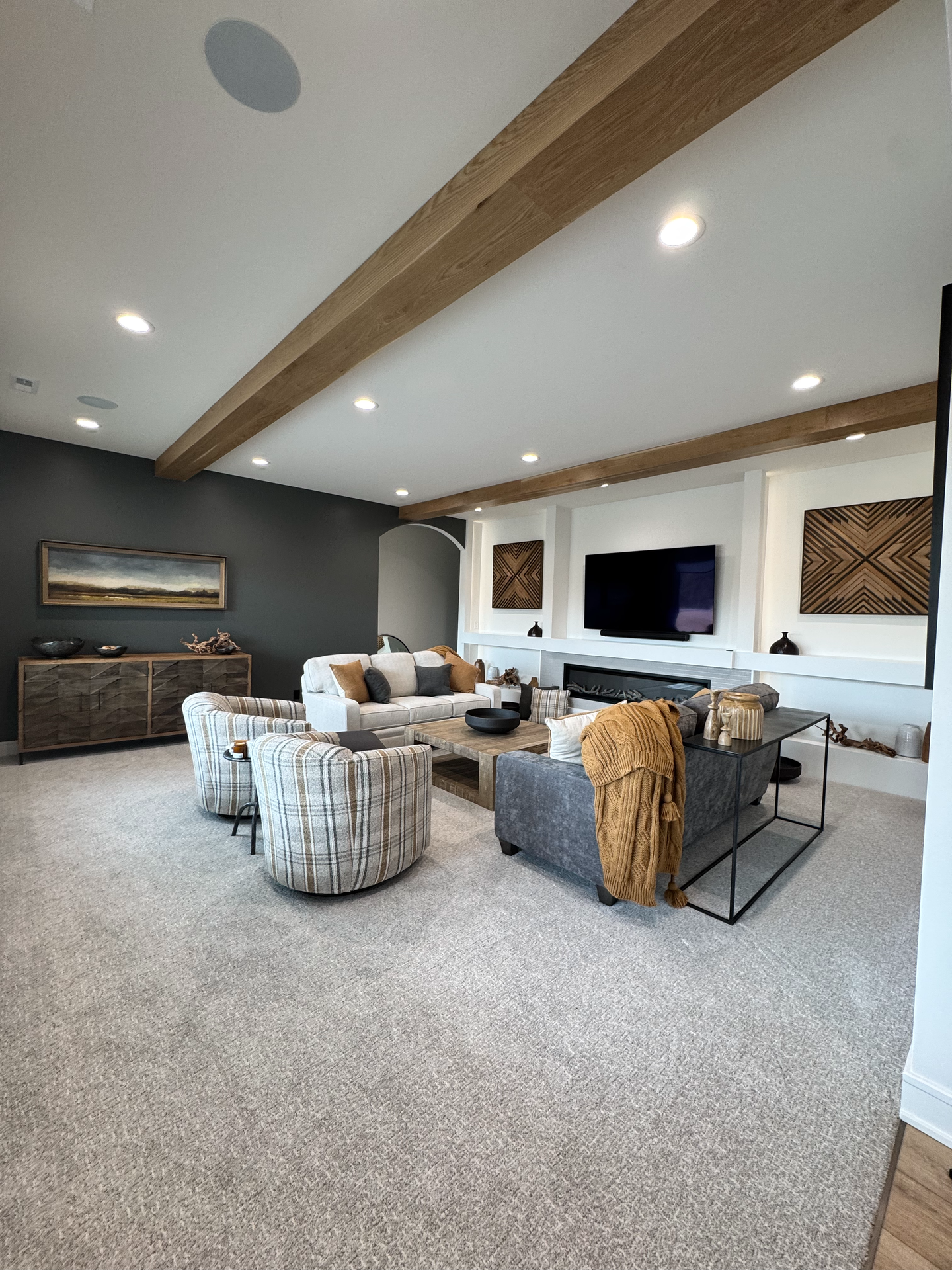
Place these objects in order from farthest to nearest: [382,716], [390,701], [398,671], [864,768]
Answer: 1. [398,671]
2. [390,701]
3. [382,716]
4. [864,768]

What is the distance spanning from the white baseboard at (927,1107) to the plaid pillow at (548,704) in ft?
A: 14.2

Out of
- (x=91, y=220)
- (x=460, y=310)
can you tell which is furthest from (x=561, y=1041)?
(x=91, y=220)

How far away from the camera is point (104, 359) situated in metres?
3.14

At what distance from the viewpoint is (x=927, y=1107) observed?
1.38 metres

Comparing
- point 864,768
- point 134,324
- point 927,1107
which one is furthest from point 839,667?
point 134,324

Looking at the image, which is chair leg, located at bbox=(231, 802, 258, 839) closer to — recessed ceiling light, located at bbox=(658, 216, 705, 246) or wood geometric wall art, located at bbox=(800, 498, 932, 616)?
recessed ceiling light, located at bbox=(658, 216, 705, 246)

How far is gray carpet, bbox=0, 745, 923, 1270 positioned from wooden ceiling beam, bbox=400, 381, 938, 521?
273cm

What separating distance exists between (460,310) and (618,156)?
115 centimetres

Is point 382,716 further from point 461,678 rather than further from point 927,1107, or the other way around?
point 927,1107

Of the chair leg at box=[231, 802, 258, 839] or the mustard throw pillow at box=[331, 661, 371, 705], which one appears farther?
the mustard throw pillow at box=[331, 661, 371, 705]

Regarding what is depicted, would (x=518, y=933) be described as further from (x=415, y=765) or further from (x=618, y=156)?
(x=618, y=156)

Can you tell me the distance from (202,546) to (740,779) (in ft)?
17.7

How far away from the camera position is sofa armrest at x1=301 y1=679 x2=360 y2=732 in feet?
14.6

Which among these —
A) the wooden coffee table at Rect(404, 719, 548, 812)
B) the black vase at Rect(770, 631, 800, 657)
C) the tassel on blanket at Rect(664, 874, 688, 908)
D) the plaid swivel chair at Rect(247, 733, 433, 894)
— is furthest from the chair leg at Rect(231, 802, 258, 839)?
the black vase at Rect(770, 631, 800, 657)
